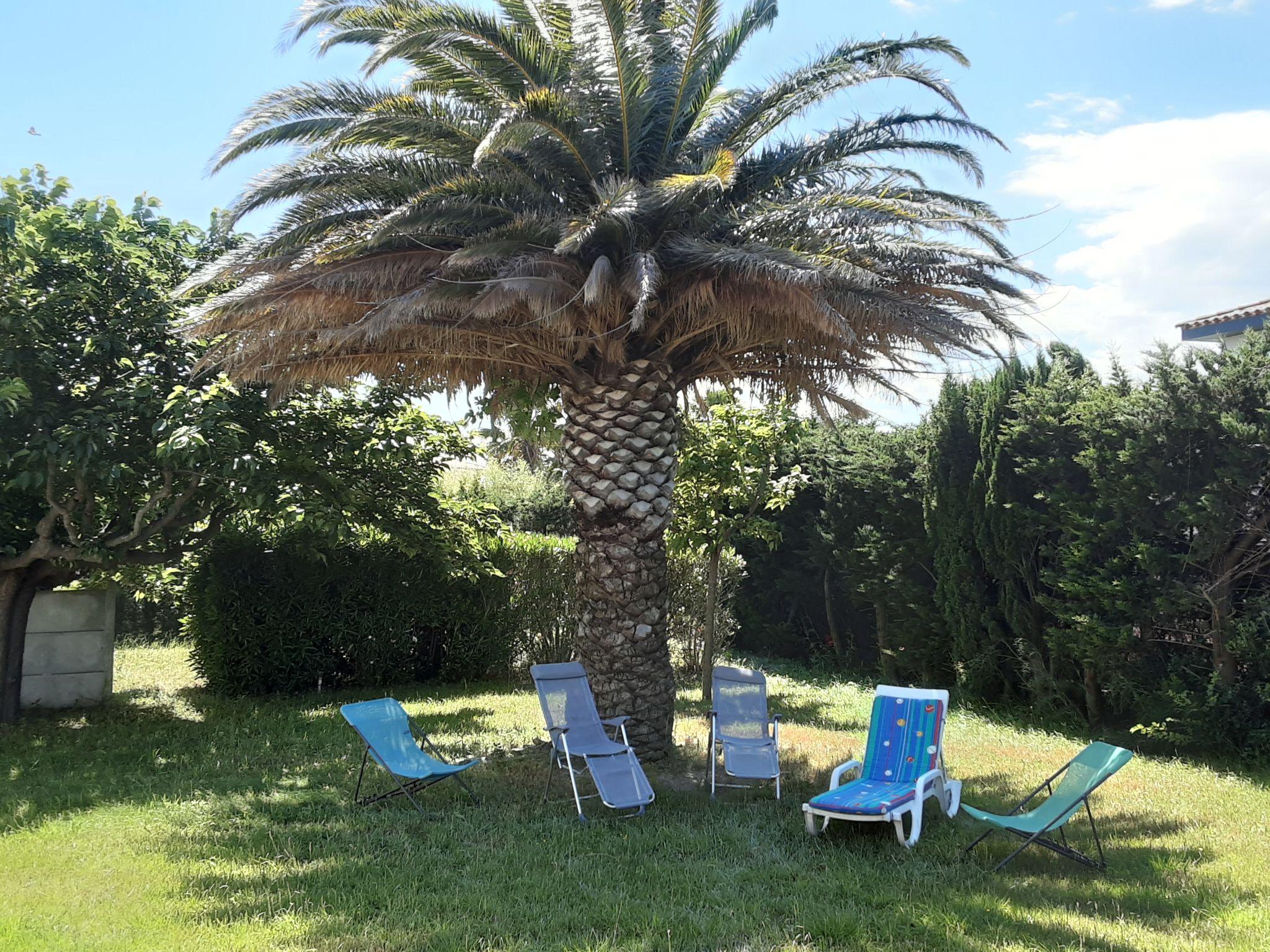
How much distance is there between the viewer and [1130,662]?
9602mm

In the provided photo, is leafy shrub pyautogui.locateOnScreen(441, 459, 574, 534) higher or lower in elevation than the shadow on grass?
higher

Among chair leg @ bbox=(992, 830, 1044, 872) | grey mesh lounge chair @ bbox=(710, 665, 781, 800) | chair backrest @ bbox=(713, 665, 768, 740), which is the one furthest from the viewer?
chair backrest @ bbox=(713, 665, 768, 740)

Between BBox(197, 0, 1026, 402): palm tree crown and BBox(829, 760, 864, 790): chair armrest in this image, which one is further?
BBox(197, 0, 1026, 402): palm tree crown

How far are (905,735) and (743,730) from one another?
140 cm

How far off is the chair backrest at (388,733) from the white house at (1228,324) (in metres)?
15.3

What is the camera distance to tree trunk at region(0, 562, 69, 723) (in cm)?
973

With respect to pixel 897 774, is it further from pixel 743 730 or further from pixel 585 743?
pixel 585 743

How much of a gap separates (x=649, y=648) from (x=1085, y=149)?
17.1ft

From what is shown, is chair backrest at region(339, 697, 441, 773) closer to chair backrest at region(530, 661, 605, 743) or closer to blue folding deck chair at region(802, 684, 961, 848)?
chair backrest at region(530, 661, 605, 743)

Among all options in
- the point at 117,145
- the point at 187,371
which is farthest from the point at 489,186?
the point at 187,371

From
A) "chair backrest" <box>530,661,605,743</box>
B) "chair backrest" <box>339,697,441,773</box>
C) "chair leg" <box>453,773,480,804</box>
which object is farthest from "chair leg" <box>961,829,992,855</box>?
"chair backrest" <box>339,697,441,773</box>

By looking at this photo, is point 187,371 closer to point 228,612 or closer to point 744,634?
point 228,612

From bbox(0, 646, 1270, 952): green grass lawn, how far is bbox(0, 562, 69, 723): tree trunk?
1.36 m

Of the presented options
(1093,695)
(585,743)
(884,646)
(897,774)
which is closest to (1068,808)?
(897,774)
